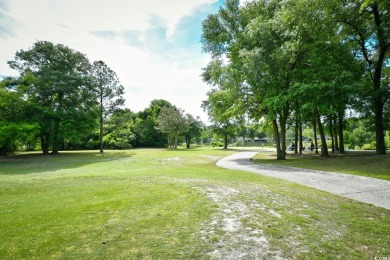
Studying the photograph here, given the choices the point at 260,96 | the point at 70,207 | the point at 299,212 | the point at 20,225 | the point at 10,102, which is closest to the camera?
the point at 20,225

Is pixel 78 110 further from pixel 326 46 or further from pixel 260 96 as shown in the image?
pixel 326 46

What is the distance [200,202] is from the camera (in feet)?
20.3

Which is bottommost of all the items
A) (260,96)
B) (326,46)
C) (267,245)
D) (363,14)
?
(267,245)

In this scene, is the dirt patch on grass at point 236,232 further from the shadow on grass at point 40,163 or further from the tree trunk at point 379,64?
the tree trunk at point 379,64

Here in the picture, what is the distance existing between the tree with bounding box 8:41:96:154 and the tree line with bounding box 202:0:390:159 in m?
21.2

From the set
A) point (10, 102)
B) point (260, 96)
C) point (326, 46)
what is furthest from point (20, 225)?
point (10, 102)

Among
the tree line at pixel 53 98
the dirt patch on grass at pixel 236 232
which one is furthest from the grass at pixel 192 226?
the tree line at pixel 53 98

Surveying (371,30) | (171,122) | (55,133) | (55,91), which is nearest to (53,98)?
(55,91)

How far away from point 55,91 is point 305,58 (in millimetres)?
30902

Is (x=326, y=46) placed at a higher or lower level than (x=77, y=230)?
higher

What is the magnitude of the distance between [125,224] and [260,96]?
1787 cm

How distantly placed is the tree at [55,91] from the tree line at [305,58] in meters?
21.2

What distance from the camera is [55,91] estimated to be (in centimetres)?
3080

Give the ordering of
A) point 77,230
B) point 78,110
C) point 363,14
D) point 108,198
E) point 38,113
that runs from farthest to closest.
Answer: point 78,110 → point 38,113 → point 363,14 → point 108,198 → point 77,230
